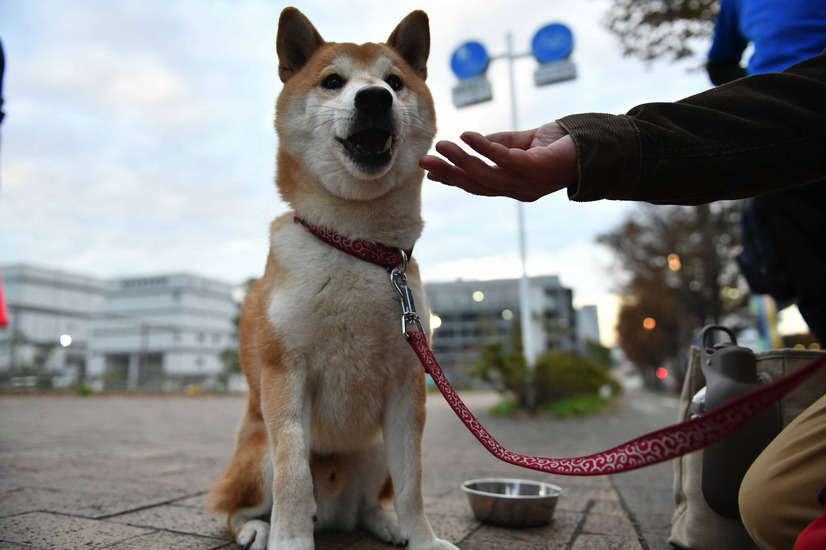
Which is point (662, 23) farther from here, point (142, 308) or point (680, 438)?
point (142, 308)

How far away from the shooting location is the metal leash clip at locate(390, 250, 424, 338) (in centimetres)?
170

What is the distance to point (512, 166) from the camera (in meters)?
1.23

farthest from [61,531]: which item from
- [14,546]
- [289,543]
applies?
[289,543]

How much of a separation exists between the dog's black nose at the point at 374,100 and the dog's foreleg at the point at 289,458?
3.18 ft

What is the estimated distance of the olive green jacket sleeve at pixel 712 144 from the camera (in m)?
1.17

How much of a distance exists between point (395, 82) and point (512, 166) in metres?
1.09

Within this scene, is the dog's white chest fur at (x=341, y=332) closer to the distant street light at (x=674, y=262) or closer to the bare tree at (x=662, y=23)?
the bare tree at (x=662, y=23)

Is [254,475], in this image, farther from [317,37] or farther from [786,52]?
[786,52]

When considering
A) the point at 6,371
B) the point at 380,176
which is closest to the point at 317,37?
the point at 380,176

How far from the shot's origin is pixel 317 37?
2.20 metres

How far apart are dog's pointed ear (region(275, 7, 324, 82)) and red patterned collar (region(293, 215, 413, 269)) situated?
31.2 inches

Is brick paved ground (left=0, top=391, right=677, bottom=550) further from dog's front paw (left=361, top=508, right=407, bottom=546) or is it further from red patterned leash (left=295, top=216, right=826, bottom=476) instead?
red patterned leash (left=295, top=216, right=826, bottom=476)

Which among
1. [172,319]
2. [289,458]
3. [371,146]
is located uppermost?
[172,319]

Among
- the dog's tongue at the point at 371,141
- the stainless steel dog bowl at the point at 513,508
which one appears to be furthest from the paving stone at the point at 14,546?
the dog's tongue at the point at 371,141
